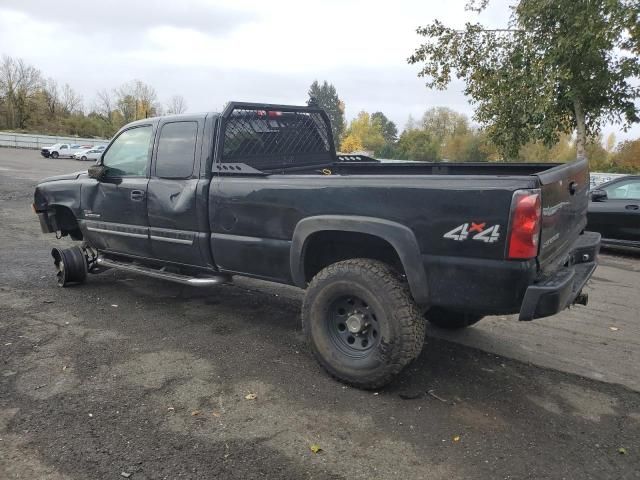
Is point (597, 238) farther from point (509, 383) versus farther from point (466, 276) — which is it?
point (466, 276)

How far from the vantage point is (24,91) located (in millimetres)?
67438

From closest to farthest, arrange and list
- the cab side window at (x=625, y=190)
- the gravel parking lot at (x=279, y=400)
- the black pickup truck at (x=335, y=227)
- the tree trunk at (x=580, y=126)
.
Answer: the gravel parking lot at (x=279, y=400)
the black pickup truck at (x=335, y=227)
the cab side window at (x=625, y=190)
the tree trunk at (x=580, y=126)

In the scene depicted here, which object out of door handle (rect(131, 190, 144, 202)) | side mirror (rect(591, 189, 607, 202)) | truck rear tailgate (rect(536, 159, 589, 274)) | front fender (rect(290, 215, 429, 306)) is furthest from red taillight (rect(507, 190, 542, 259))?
side mirror (rect(591, 189, 607, 202))

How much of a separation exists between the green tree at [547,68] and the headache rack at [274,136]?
23.6 feet

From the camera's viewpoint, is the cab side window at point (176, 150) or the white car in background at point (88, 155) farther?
the white car in background at point (88, 155)

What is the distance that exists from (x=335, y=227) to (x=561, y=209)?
1529mm

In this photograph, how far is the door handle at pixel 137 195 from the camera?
5018mm

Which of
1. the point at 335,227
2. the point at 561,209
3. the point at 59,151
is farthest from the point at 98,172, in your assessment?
the point at 59,151

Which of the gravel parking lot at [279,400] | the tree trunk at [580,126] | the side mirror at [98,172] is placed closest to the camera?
the gravel parking lot at [279,400]

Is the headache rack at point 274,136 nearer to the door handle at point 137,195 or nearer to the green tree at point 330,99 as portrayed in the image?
the door handle at point 137,195

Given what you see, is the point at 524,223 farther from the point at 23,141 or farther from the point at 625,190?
the point at 23,141

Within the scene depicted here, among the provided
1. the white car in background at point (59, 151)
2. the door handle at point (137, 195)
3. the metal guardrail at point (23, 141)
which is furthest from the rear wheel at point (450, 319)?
the metal guardrail at point (23, 141)

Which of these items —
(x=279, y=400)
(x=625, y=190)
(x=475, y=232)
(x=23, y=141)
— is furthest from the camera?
(x=23, y=141)

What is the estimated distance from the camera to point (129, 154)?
17.7 ft
